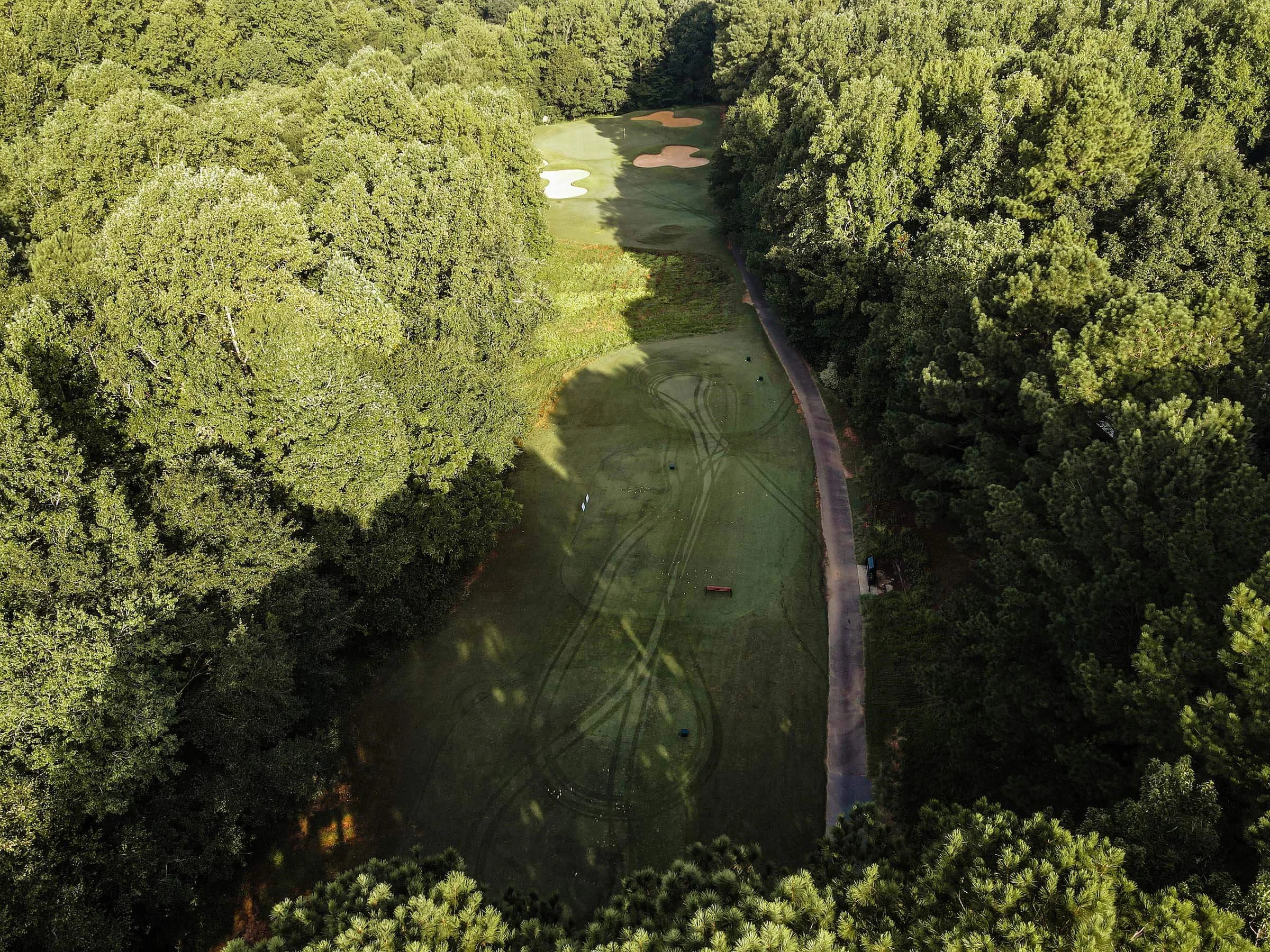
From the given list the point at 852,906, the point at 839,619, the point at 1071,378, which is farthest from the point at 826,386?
the point at 852,906

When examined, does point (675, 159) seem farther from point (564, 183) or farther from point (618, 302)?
point (618, 302)

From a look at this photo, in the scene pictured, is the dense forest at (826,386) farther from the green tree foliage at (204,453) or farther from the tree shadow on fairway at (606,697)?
the tree shadow on fairway at (606,697)

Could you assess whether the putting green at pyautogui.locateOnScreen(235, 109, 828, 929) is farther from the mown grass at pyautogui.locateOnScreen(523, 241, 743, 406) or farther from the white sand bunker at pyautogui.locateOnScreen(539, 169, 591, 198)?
the white sand bunker at pyautogui.locateOnScreen(539, 169, 591, 198)

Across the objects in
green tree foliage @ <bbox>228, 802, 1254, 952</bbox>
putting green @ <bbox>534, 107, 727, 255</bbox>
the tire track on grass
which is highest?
putting green @ <bbox>534, 107, 727, 255</bbox>

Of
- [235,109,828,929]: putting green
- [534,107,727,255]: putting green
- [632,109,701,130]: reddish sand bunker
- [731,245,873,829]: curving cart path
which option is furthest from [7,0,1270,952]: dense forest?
[632,109,701,130]: reddish sand bunker

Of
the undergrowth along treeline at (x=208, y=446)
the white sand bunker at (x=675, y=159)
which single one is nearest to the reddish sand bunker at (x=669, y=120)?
the white sand bunker at (x=675, y=159)

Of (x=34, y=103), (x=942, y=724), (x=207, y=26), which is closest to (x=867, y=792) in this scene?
(x=942, y=724)

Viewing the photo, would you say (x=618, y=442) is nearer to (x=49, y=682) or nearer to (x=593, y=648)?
(x=593, y=648)
